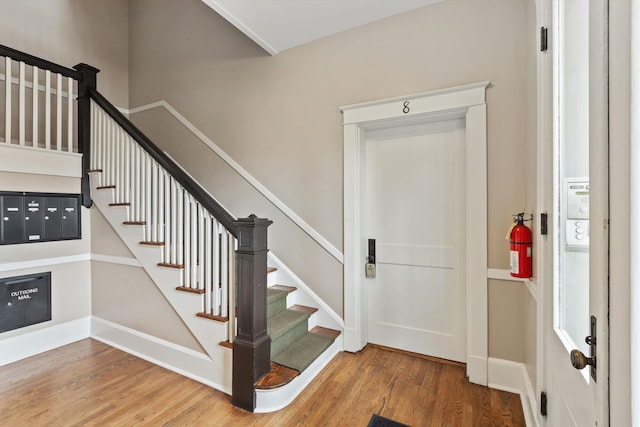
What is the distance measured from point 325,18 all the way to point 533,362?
2.95 metres

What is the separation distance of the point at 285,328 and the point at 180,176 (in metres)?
1.47

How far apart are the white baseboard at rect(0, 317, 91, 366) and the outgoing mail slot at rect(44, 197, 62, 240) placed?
0.88 m

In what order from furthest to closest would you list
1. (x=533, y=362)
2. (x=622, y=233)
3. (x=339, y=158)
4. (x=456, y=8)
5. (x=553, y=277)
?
1. (x=339, y=158)
2. (x=456, y=8)
3. (x=533, y=362)
4. (x=553, y=277)
5. (x=622, y=233)

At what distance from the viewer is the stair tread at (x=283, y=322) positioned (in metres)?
2.40

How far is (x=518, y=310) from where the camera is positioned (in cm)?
220

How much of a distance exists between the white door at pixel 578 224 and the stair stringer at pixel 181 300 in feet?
6.29

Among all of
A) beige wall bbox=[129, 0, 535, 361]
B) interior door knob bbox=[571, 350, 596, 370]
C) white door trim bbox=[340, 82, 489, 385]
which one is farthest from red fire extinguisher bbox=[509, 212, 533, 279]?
interior door knob bbox=[571, 350, 596, 370]

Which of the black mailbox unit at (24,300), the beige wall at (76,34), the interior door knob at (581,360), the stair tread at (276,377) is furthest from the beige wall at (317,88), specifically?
the black mailbox unit at (24,300)

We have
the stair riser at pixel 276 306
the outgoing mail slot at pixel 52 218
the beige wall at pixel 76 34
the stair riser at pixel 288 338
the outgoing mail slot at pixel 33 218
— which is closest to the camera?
the stair riser at pixel 288 338

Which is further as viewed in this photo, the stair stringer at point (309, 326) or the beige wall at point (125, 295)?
the beige wall at point (125, 295)

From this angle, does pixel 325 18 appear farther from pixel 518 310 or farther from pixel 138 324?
pixel 138 324

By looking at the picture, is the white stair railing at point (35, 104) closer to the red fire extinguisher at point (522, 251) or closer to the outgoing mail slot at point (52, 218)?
the outgoing mail slot at point (52, 218)

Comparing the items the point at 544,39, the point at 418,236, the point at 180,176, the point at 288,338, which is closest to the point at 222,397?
the point at 288,338

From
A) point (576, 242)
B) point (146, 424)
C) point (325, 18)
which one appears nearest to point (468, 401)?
point (576, 242)
